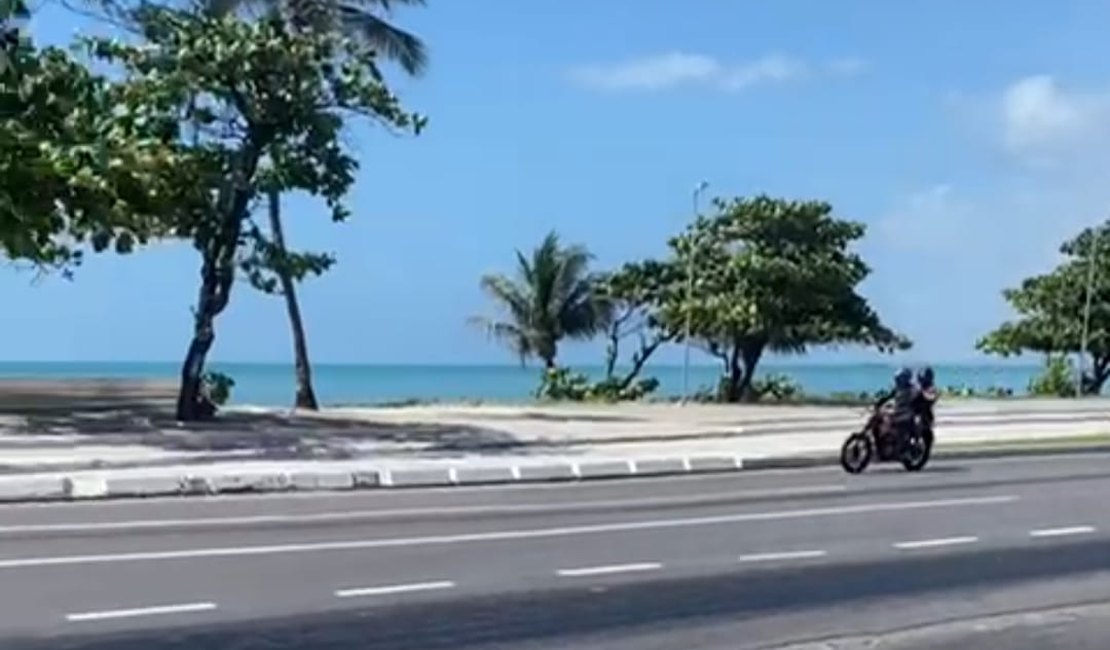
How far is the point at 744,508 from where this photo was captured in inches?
715

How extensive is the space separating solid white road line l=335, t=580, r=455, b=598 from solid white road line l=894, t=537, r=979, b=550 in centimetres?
463

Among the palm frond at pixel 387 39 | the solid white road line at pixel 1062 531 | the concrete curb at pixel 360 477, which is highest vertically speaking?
the palm frond at pixel 387 39

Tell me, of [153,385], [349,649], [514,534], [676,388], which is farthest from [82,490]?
[676,388]

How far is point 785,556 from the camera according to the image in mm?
13727

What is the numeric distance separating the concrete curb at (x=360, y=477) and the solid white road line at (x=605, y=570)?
7.99m

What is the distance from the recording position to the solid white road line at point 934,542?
1464 cm

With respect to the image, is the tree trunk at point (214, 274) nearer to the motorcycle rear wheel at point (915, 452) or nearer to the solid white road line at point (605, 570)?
the motorcycle rear wheel at point (915, 452)

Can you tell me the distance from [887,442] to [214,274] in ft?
39.8

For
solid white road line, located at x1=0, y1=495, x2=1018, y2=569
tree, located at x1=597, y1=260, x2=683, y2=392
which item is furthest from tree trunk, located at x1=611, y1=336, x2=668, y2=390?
solid white road line, located at x1=0, y1=495, x2=1018, y2=569

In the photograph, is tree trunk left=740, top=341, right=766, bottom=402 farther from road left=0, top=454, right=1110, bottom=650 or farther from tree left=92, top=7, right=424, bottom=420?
road left=0, top=454, right=1110, bottom=650

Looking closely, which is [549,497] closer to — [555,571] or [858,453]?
[858,453]

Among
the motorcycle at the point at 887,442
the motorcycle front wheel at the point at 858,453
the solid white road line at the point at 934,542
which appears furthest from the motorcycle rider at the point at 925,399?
the solid white road line at the point at 934,542

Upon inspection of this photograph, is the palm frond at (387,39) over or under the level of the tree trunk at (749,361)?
over

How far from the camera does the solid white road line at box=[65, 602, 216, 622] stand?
32.8ft
